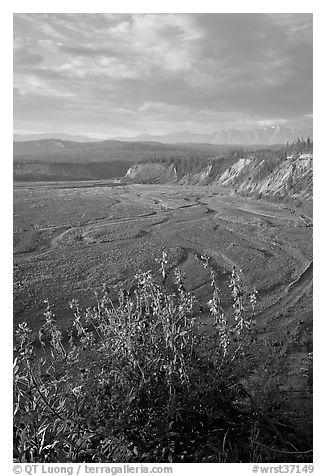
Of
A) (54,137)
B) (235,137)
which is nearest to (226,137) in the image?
(235,137)

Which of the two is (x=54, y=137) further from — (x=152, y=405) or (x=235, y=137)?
(x=152, y=405)

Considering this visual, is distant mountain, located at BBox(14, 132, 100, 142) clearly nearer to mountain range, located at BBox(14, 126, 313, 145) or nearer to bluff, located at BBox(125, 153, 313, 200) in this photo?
mountain range, located at BBox(14, 126, 313, 145)

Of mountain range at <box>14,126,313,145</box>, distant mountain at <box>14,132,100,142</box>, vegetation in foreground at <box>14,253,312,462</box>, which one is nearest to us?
vegetation in foreground at <box>14,253,312,462</box>

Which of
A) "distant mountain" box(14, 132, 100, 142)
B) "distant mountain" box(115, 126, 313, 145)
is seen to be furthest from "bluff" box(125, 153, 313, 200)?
"distant mountain" box(14, 132, 100, 142)

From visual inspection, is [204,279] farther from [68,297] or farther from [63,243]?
[63,243]

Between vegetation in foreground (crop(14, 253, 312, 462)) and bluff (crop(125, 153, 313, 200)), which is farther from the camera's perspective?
bluff (crop(125, 153, 313, 200))

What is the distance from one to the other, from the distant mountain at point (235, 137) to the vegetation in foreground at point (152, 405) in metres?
2.41

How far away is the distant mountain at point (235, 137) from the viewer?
443 cm

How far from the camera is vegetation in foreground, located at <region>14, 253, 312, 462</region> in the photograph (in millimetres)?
2424

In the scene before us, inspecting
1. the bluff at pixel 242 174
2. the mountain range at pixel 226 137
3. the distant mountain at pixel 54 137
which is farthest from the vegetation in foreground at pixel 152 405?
the bluff at pixel 242 174

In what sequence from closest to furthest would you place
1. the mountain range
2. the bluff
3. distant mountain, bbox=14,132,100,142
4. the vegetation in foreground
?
the vegetation in foreground < distant mountain, bbox=14,132,100,142 < the mountain range < the bluff

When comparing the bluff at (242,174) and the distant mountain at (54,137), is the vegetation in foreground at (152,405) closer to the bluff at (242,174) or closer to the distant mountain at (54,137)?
the distant mountain at (54,137)

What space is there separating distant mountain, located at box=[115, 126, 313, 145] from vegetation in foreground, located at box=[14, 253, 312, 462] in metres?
2.41

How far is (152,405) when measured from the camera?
98.6 inches
